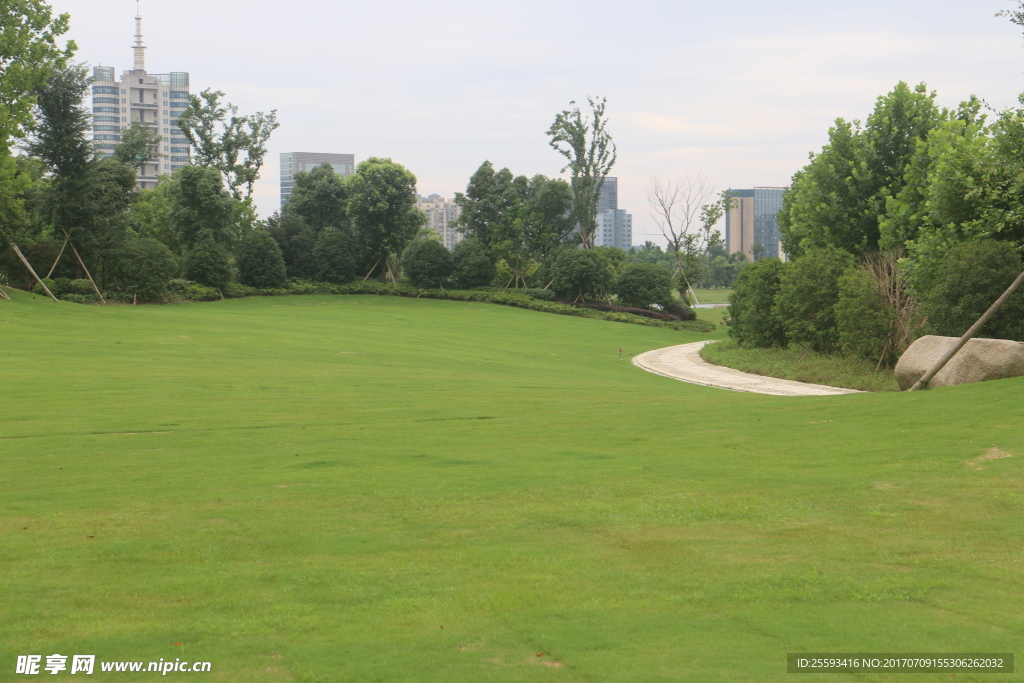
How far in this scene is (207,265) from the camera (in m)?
48.4

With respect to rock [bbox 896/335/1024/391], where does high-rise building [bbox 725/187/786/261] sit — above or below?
above

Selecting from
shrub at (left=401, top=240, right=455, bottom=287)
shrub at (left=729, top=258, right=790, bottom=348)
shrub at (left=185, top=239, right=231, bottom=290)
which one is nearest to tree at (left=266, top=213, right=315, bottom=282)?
shrub at (left=401, top=240, right=455, bottom=287)

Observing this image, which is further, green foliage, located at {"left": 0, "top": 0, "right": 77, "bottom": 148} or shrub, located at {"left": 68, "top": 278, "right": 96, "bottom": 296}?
shrub, located at {"left": 68, "top": 278, "right": 96, "bottom": 296}

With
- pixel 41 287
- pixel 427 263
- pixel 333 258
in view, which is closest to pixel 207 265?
pixel 333 258

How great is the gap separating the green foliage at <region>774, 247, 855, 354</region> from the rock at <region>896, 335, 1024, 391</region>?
959 cm

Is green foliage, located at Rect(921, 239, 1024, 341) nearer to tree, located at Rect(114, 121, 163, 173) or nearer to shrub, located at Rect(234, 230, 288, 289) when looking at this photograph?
shrub, located at Rect(234, 230, 288, 289)

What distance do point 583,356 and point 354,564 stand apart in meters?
29.2

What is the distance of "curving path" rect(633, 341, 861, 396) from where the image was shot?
22562 millimetres

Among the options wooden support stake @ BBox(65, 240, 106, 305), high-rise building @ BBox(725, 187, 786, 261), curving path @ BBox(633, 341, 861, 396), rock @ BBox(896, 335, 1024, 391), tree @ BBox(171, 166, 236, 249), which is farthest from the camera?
high-rise building @ BBox(725, 187, 786, 261)

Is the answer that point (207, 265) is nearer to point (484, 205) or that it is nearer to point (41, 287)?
point (41, 287)

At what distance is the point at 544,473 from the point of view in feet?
29.3

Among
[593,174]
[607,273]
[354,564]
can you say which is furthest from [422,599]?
[593,174]

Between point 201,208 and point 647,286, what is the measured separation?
99.6ft

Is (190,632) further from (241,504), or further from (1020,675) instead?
(1020,675)
